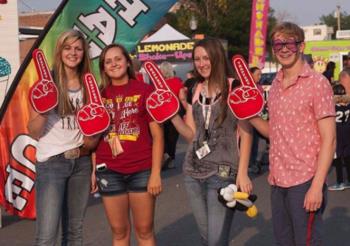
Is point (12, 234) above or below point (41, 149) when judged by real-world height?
below

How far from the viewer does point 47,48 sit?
18.7ft

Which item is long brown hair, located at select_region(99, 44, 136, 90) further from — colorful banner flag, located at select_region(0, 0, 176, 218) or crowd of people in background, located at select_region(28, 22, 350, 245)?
colorful banner flag, located at select_region(0, 0, 176, 218)

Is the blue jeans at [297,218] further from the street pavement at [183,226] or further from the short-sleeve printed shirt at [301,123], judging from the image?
the street pavement at [183,226]

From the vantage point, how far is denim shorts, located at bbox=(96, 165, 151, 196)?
150 inches

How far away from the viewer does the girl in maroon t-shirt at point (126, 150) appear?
149 inches

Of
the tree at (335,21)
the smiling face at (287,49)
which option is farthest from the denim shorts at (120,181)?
the tree at (335,21)

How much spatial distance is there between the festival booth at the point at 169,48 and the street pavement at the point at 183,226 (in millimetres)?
14674

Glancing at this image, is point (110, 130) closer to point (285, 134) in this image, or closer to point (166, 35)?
point (285, 134)

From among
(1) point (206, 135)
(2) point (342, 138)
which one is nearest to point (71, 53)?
(1) point (206, 135)

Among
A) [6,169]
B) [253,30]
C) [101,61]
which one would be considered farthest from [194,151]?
[253,30]

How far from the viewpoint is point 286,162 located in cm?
331

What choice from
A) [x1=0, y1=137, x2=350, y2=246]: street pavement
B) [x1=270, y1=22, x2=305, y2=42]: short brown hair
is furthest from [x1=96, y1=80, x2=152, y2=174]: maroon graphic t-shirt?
[x1=0, y1=137, x2=350, y2=246]: street pavement

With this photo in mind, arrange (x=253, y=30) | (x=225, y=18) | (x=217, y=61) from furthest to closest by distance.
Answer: (x=225, y=18), (x=253, y=30), (x=217, y=61)

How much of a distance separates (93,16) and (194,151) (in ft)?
8.12
